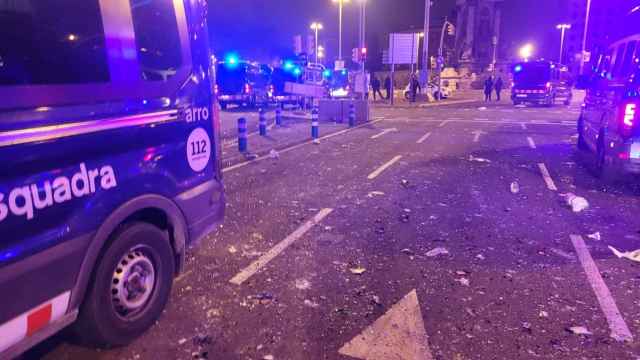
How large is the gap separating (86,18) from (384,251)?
152 inches

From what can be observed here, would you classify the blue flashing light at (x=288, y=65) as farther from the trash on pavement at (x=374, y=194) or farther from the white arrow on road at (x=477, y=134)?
the trash on pavement at (x=374, y=194)

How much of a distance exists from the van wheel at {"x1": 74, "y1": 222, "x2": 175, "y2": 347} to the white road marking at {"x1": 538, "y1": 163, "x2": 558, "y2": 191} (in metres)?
7.35

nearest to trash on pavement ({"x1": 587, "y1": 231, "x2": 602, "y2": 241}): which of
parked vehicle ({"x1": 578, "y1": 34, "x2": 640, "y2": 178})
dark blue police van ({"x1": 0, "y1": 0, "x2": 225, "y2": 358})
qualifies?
parked vehicle ({"x1": 578, "y1": 34, "x2": 640, "y2": 178})

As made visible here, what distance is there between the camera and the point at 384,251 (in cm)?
552

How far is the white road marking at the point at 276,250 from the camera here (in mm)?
4832

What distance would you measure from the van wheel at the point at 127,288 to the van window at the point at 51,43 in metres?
1.18

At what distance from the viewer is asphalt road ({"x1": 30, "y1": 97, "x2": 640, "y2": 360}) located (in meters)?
3.62

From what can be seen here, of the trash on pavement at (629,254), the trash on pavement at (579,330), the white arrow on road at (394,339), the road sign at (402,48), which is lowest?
the trash on pavement at (629,254)

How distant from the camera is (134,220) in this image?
11.9 ft

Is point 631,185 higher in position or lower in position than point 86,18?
lower

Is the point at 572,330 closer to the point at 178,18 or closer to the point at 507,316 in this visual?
the point at 507,316

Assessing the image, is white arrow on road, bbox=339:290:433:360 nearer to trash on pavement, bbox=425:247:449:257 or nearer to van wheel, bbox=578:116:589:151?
trash on pavement, bbox=425:247:449:257

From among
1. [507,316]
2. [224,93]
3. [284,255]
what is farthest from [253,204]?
[224,93]

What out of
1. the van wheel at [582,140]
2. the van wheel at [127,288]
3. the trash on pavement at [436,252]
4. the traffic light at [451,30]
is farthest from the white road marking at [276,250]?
the traffic light at [451,30]
